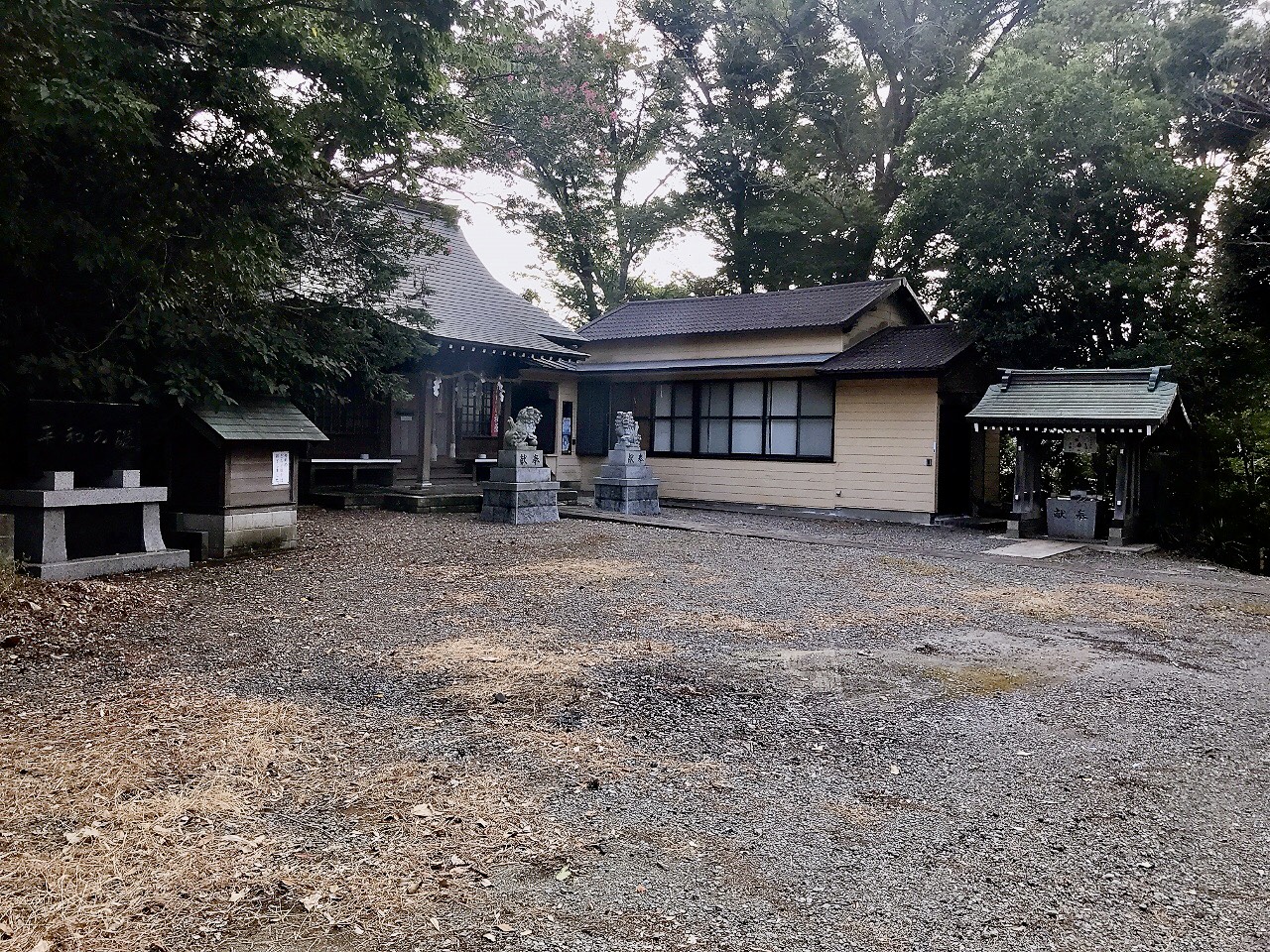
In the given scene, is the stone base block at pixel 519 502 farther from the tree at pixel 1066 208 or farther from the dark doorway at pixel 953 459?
the tree at pixel 1066 208

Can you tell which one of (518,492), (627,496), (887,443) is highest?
(887,443)

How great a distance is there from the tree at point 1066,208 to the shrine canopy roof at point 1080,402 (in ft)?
4.17

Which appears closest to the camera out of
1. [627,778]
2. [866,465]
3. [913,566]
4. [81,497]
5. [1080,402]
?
[627,778]

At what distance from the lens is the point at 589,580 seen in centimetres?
874

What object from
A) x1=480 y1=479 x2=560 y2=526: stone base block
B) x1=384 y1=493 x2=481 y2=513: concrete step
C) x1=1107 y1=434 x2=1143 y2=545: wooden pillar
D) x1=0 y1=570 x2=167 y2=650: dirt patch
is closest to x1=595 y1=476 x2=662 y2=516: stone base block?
x1=480 y1=479 x2=560 y2=526: stone base block

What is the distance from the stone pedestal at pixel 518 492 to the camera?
13.6m

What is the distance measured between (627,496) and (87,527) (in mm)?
8607

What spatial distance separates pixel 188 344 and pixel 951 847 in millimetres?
8374

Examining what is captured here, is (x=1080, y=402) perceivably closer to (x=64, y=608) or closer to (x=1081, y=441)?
(x=1081, y=441)

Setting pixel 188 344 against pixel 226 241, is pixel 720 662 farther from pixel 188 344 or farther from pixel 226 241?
pixel 188 344

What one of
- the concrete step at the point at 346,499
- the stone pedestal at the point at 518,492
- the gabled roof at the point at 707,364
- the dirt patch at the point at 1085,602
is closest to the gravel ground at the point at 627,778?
the dirt patch at the point at 1085,602

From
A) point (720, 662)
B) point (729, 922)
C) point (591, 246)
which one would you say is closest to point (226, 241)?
point (720, 662)

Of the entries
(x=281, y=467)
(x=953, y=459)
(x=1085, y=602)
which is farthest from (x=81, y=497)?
(x=953, y=459)

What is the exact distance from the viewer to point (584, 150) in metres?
24.4
